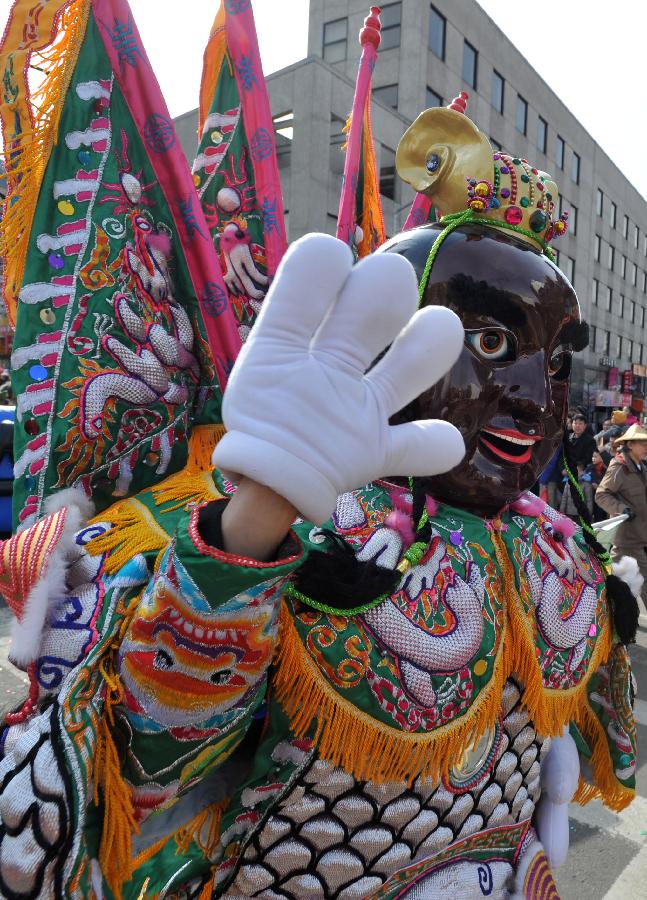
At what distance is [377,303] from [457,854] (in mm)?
1018

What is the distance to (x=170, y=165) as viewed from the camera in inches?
46.0

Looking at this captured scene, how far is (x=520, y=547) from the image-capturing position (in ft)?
4.18

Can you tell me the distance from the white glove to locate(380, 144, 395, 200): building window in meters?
13.4

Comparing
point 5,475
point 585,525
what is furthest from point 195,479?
point 5,475

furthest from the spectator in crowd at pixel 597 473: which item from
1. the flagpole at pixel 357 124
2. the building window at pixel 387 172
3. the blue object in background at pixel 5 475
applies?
the building window at pixel 387 172

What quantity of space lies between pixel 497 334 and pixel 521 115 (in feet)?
81.1

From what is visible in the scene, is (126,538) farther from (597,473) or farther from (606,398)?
(606,398)

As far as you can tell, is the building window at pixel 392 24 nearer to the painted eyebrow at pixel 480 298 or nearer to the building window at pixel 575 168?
the building window at pixel 575 168

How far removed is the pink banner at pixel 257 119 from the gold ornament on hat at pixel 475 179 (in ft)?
0.92

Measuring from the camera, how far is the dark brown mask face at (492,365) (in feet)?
3.70

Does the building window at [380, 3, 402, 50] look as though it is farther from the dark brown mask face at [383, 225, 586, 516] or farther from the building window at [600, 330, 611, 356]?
the dark brown mask face at [383, 225, 586, 516]

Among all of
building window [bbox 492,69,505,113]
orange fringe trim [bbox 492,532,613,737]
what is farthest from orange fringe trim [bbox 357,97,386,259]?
building window [bbox 492,69,505,113]

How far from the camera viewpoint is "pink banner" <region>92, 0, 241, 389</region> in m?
1.12

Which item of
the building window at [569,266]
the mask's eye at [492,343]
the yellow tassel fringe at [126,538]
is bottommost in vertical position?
the yellow tassel fringe at [126,538]
